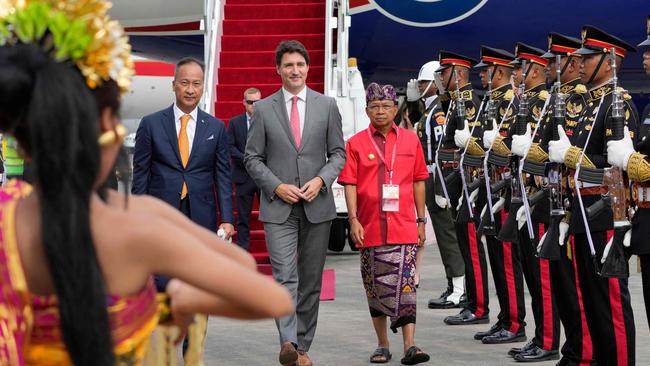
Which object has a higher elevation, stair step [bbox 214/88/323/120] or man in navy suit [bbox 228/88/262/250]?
stair step [bbox 214/88/323/120]

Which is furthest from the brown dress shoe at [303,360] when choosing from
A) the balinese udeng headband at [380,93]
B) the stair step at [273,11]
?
the stair step at [273,11]

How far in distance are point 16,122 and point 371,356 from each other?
16.0ft

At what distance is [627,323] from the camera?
5.38m

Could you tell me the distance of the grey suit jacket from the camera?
6312 millimetres

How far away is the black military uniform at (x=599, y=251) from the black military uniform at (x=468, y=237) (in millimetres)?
2248

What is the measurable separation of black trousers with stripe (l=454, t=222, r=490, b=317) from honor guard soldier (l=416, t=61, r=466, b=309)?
1.94 feet

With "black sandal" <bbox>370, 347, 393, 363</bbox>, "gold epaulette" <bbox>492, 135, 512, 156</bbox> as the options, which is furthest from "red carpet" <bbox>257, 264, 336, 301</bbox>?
"black sandal" <bbox>370, 347, 393, 363</bbox>

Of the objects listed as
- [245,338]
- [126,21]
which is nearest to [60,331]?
[245,338]

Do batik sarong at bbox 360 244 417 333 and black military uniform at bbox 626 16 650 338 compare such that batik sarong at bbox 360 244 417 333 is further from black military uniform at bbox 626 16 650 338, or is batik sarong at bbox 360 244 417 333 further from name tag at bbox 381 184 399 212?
black military uniform at bbox 626 16 650 338

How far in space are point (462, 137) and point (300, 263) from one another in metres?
2.04

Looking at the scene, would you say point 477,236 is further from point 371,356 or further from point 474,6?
point 474,6

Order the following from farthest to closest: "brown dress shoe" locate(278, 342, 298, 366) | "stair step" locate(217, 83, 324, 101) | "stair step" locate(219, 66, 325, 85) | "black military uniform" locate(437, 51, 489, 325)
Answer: "stair step" locate(219, 66, 325, 85) < "stair step" locate(217, 83, 324, 101) < "black military uniform" locate(437, 51, 489, 325) < "brown dress shoe" locate(278, 342, 298, 366)

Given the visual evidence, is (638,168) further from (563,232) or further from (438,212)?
(438,212)

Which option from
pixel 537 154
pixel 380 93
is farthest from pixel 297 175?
pixel 537 154
